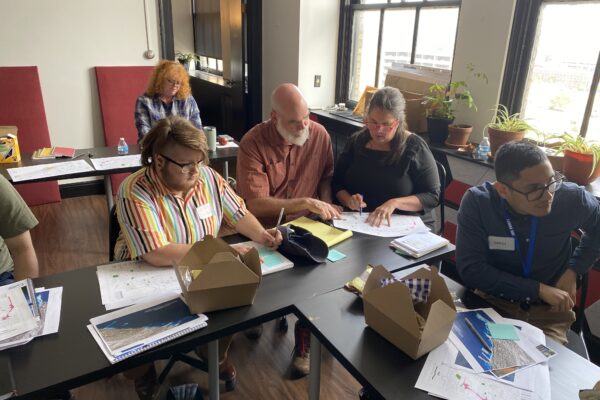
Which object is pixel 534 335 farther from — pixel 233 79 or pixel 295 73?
pixel 233 79

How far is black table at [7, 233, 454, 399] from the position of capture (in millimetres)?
1013

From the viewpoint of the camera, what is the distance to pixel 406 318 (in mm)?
1069

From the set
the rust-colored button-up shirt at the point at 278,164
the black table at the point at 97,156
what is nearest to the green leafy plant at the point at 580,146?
the rust-colored button-up shirt at the point at 278,164

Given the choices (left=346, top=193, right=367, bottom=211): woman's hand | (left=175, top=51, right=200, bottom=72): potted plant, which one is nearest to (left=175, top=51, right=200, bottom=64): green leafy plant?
(left=175, top=51, right=200, bottom=72): potted plant

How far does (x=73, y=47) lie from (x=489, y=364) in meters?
3.93

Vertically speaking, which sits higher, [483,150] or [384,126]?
[384,126]

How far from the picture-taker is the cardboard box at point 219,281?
3.90 ft

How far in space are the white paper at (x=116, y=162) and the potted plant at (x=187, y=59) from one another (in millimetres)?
3558

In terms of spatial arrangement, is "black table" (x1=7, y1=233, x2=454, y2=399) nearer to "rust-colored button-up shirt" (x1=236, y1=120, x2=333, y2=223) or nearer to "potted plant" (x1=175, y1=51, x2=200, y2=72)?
"rust-colored button-up shirt" (x1=236, y1=120, x2=333, y2=223)

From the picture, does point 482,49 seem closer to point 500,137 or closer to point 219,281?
point 500,137

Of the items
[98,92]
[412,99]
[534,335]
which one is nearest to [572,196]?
[534,335]

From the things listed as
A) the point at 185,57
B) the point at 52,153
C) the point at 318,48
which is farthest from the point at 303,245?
the point at 185,57

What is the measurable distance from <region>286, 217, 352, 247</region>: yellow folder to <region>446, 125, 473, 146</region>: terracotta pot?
51.9 inches

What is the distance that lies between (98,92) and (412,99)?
2.72m
